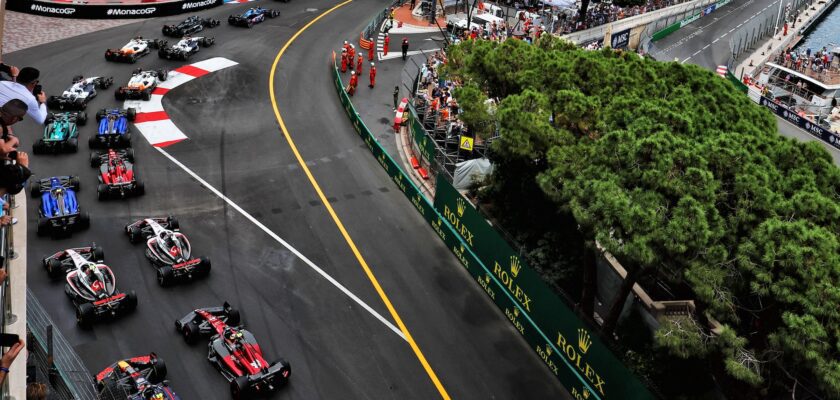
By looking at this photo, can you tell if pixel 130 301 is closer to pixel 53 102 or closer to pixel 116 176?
pixel 116 176

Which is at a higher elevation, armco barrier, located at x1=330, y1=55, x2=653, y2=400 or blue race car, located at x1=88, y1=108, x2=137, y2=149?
blue race car, located at x1=88, y1=108, x2=137, y2=149

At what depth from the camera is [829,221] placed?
18797mm

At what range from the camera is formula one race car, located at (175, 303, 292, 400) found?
68.0 feet

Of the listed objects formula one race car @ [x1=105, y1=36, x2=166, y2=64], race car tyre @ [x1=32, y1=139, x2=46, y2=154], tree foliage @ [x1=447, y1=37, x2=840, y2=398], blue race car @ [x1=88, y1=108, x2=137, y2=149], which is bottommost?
race car tyre @ [x1=32, y1=139, x2=46, y2=154]

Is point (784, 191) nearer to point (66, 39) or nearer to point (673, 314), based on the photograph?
point (673, 314)

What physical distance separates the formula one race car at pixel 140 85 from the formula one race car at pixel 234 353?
19687 mm

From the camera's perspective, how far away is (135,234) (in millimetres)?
27000

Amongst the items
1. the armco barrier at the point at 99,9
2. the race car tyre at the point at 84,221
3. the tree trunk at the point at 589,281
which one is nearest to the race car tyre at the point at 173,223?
the race car tyre at the point at 84,221

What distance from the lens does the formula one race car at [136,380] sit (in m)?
19.0

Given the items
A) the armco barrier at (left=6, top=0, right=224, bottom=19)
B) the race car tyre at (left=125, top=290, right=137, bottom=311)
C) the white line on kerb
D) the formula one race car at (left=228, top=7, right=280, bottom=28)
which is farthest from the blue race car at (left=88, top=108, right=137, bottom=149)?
the armco barrier at (left=6, top=0, right=224, bottom=19)

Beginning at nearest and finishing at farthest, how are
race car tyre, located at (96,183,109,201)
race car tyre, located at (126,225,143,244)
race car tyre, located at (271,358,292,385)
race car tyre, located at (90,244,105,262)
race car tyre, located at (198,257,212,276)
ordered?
race car tyre, located at (271,358,292,385) < race car tyre, located at (90,244,105,262) < race car tyre, located at (198,257,212,276) < race car tyre, located at (126,225,143,244) < race car tyre, located at (96,183,109,201)

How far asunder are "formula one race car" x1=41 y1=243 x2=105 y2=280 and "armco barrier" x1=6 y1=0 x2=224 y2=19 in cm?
3133

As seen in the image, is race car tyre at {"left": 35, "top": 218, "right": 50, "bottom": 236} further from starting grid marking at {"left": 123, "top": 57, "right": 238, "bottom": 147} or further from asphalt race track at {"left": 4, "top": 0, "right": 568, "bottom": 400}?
starting grid marking at {"left": 123, "top": 57, "right": 238, "bottom": 147}

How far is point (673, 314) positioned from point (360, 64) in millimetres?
27109
